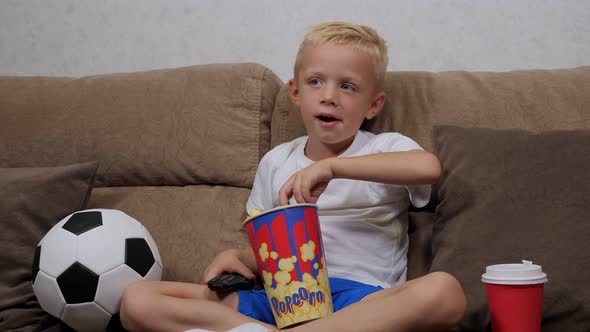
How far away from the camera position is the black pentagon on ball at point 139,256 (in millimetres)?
1359

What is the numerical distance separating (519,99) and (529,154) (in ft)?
0.85

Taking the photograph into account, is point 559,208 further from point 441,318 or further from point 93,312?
point 93,312

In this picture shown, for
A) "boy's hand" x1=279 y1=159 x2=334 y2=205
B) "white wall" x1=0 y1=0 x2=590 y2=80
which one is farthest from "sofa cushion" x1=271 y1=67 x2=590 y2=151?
"boy's hand" x1=279 y1=159 x2=334 y2=205

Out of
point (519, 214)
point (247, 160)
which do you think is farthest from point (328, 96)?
point (519, 214)

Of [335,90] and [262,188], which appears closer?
[335,90]

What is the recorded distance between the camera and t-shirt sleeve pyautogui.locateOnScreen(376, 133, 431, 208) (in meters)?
1.41

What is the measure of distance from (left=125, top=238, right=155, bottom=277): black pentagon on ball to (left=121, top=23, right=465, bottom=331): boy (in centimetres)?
6


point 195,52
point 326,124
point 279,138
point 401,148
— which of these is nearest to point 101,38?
point 195,52

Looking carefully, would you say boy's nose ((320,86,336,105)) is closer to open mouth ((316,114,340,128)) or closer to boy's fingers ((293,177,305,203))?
open mouth ((316,114,340,128))

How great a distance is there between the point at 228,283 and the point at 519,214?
1.99ft

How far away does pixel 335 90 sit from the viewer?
1.44 m

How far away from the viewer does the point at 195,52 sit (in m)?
2.05

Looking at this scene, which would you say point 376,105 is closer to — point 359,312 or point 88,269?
point 359,312

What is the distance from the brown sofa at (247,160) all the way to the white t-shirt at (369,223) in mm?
77
